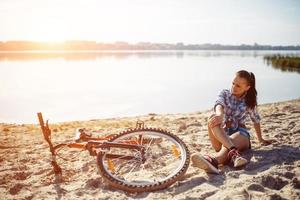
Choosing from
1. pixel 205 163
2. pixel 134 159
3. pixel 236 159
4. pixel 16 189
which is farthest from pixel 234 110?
pixel 16 189

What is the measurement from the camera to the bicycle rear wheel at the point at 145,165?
401cm

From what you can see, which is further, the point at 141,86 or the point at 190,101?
the point at 141,86

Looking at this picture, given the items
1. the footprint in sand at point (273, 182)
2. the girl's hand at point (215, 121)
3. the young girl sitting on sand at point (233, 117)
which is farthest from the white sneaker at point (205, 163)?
the footprint in sand at point (273, 182)

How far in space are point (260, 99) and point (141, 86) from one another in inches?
330

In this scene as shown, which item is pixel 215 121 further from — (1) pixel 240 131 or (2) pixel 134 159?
(2) pixel 134 159

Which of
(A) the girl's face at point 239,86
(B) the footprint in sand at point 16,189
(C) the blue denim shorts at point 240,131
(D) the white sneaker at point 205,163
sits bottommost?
(B) the footprint in sand at point 16,189

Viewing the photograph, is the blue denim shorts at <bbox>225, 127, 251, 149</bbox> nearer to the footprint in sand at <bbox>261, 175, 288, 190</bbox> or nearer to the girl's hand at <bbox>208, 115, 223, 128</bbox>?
the girl's hand at <bbox>208, 115, 223, 128</bbox>

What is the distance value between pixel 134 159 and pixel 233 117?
1702mm

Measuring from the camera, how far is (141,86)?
22391 millimetres

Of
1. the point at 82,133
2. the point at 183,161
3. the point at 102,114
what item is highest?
the point at 82,133

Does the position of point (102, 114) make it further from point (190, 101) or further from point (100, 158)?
point (100, 158)

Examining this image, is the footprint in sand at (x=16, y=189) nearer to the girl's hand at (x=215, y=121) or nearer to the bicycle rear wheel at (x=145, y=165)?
the bicycle rear wheel at (x=145, y=165)

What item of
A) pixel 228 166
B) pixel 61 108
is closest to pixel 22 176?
pixel 228 166

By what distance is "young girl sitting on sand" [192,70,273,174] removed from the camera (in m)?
4.45
